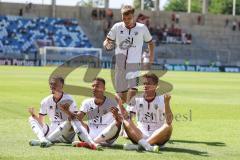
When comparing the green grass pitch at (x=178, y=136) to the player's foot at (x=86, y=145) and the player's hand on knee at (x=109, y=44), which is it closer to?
the player's foot at (x=86, y=145)

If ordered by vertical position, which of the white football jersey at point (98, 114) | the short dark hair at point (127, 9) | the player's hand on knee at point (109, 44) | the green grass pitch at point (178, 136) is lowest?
Result: the green grass pitch at point (178, 136)

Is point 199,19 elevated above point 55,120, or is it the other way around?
point 199,19

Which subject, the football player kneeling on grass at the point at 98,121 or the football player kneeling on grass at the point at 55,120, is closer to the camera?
the football player kneeling on grass at the point at 98,121

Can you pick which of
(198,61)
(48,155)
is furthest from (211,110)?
(198,61)

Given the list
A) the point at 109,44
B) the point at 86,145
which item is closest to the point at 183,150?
the point at 86,145

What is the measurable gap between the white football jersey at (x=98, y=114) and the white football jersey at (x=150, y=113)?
1.51 feet

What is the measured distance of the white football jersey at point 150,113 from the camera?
10.2m

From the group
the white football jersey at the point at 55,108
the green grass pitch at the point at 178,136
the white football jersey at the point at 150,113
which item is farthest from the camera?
the white football jersey at the point at 55,108

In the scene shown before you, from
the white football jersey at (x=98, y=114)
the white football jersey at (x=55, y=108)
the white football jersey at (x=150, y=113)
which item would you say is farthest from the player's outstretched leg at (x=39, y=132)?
the white football jersey at (x=150, y=113)

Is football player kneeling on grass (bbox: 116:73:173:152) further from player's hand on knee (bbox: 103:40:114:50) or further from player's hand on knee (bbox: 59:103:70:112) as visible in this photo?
player's hand on knee (bbox: 103:40:114:50)

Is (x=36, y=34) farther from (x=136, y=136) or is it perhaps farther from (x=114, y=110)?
(x=114, y=110)

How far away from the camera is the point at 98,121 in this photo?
411 inches

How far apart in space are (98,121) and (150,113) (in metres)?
0.91

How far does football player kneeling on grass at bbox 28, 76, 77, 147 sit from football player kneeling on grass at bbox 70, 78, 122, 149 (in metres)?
0.26
